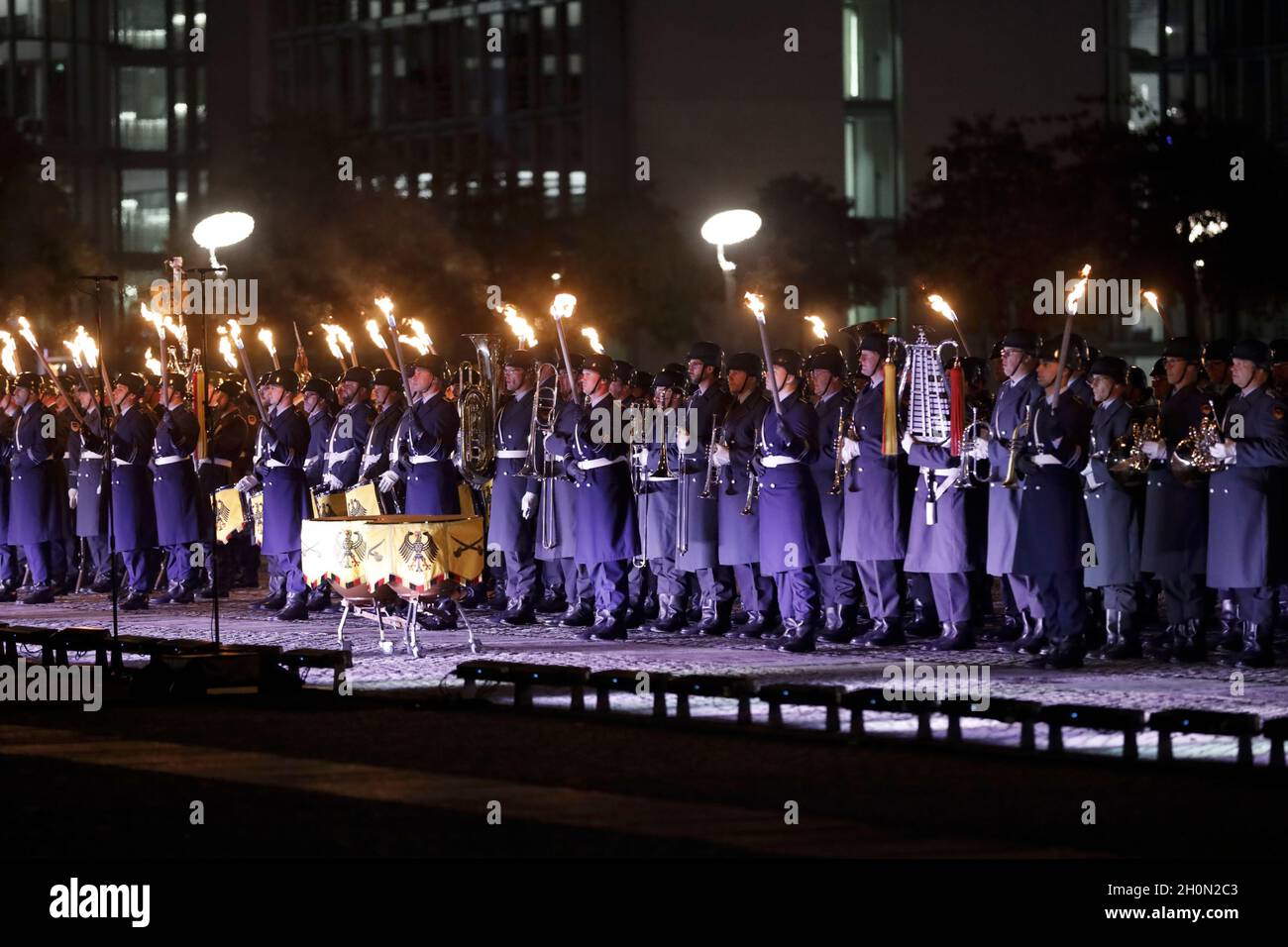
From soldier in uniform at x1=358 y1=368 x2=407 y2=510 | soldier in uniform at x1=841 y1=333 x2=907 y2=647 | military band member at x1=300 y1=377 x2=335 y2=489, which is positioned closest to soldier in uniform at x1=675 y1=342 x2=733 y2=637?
soldier in uniform at x1=841 y1=333 x2=907 y2=647

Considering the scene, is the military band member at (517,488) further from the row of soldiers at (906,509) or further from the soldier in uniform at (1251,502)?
the soldier in uniform at (1251,502)

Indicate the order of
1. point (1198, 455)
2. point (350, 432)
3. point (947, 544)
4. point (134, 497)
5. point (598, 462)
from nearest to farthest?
point (1198, 455) < point (947, 544) < point (598, 462) < point (350, 432) < point (134, 497)

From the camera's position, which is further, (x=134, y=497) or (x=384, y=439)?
(x=134, y=497)

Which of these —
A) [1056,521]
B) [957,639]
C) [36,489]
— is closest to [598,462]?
[957,639]

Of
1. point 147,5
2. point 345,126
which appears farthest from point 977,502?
point 147,5

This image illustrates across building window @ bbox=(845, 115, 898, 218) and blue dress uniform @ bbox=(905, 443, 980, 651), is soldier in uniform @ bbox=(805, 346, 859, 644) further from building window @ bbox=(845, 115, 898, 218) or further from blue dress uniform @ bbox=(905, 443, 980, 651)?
building window @ bbox=(845, 115, 898, 218)

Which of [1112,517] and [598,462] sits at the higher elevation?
[598,462]

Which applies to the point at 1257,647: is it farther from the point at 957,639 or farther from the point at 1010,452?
the point at 957,639

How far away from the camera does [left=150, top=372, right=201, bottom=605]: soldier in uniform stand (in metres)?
20.6

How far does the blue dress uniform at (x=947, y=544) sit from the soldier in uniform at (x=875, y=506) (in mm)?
311

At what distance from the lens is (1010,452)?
47.3 feet

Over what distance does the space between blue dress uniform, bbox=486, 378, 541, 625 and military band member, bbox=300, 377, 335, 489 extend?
1.62 metres

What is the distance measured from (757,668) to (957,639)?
1.88 m

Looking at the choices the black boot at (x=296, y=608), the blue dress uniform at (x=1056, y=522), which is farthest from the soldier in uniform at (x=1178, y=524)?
the black boot at (x=296, y=608)
